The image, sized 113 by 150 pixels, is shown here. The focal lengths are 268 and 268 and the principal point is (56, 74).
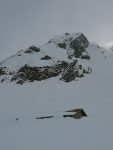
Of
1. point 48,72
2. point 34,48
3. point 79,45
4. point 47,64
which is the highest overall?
point 79,45

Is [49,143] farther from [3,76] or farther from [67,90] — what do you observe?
[3,76]

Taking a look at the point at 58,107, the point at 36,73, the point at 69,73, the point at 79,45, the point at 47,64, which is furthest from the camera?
the point at 79,45

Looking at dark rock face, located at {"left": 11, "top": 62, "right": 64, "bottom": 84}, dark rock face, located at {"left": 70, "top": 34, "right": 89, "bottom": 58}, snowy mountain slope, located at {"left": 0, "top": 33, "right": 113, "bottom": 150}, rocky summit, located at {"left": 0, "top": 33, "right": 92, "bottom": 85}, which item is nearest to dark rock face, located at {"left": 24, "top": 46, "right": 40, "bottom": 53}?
rocky summit, located at {"left": 0, "top": 33, "right": 92, "bottom": 85}

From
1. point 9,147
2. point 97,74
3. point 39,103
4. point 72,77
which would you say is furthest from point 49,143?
point 97,74

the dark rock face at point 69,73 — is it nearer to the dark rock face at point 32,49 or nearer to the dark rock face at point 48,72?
the dark rock face at point 48,72

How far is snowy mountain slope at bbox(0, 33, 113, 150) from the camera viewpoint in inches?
958

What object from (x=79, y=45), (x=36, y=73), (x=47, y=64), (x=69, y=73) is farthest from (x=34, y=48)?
(x=69, y=73)

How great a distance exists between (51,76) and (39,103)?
1284cm

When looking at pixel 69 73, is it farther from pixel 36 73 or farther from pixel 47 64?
pixel 36 73

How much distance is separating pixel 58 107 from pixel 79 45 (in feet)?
113

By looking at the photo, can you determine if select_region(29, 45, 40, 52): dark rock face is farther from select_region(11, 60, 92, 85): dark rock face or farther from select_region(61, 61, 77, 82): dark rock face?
select_region(61, 61, 77, 82): dark rock face

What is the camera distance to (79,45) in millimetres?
77875

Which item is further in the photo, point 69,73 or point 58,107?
point 69,73

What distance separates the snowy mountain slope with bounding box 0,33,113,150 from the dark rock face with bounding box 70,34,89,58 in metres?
2.65
